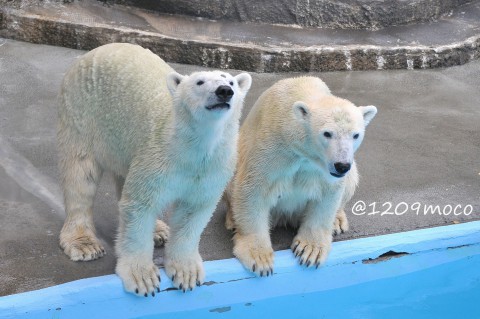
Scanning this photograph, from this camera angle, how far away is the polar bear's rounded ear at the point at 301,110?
3.54 meters

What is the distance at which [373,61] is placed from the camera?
6590mm

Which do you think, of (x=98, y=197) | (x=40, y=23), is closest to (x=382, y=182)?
(x=98, y=197)

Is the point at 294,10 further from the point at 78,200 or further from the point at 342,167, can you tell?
the point at 342,167

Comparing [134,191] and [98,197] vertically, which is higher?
[134,191]

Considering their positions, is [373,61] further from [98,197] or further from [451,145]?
[98,197]

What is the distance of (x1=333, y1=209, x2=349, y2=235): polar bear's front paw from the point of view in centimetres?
405

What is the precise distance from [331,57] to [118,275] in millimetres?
3501

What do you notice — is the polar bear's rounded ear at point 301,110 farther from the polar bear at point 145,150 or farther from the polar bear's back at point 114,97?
the polar bear's back at point 114,97

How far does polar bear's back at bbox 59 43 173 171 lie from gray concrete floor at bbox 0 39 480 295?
21.6 inches

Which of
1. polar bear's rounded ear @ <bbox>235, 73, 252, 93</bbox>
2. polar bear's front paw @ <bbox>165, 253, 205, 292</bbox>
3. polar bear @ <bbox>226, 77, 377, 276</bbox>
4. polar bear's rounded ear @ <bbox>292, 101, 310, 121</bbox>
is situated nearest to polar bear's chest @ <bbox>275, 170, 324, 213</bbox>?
polar bear @ <bbox>226, 77, 377, 276</bbox>

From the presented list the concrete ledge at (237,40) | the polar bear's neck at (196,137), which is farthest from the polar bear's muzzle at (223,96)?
the concrete ledge at (237,40)

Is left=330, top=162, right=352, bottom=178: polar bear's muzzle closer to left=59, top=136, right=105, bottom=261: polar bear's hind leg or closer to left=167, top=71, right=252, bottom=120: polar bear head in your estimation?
left=167, top=71, right=252, bottom=120: polar bear head

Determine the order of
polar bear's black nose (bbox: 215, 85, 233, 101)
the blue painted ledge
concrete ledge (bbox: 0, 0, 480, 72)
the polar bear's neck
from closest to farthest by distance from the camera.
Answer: polar bear's black nose (bbox: 215, 85, 233, 101) < the polar bear's neck < the blue painted ledge < concrete ledge (bbox: 0, 0, 480, 72)

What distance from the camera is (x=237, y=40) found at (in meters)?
6.54
